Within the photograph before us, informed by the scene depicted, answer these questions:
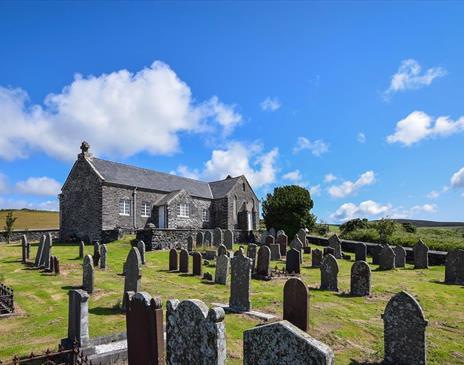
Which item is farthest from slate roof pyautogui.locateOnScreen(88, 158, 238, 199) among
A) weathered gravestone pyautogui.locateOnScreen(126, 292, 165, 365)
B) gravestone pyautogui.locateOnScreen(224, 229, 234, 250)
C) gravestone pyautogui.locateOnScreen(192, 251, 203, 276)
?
weathered gravestone pyautogui.locateOnScreen(126, 292, 165, 365)

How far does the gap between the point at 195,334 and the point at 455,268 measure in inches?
651

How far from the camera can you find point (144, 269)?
19.9m

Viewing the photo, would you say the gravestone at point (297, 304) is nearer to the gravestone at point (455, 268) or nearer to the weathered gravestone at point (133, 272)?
the weathered gravestone at point (133, 272)

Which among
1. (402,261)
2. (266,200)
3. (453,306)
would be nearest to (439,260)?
(402,261)

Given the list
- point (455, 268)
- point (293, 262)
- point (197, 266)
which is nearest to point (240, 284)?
point (197, 266)

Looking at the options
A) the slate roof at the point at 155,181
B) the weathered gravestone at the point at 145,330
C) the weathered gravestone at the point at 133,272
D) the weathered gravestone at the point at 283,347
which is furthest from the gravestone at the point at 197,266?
the slate roof at the point at 155,181

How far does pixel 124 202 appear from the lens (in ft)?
119

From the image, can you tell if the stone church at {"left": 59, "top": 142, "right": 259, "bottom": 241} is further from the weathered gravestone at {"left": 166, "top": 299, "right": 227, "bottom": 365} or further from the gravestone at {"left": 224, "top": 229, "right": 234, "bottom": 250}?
the weathered gravestone at {"left": 166, "top": 299, "right": 227, "bottom": 365}

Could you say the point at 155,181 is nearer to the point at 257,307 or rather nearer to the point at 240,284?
the point at 257,307

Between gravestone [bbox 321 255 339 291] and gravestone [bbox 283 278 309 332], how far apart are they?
672 cm

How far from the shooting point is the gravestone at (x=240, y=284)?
37.2 feet

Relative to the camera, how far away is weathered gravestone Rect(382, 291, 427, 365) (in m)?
7.44

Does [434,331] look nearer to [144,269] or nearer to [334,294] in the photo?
[334,294]

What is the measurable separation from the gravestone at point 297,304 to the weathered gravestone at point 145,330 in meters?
3.41
